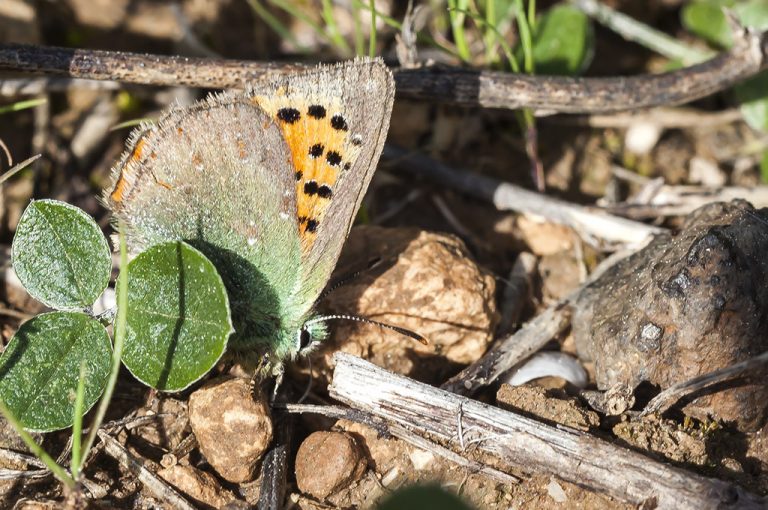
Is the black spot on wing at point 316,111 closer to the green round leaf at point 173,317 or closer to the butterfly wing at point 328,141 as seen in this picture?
the butterfly wing at point 328,141

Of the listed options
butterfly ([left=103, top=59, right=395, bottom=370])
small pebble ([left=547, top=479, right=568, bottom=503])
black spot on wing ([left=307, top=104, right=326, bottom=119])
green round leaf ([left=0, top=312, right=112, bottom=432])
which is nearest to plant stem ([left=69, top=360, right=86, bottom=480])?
green round leaf ([left=0, top=312, right=112, bottom=432])

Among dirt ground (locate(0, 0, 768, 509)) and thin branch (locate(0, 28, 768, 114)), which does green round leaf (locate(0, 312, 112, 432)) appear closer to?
dirt ground (locate(0, 0, 768, 509))

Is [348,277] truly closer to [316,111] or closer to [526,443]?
[316,111]

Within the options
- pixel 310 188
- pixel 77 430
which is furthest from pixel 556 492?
pixel 77 430

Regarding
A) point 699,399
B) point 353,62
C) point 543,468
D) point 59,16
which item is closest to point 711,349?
point 699,399

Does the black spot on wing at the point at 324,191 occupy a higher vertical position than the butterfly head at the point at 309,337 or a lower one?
higher

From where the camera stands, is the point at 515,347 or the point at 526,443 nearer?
Answer: the point at 526,443

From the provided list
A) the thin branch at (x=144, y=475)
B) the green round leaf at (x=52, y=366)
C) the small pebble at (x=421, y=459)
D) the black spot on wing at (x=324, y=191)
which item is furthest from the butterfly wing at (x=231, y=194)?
the small pebble at (x=421, y=459)
